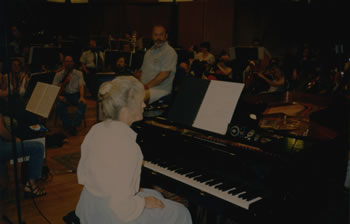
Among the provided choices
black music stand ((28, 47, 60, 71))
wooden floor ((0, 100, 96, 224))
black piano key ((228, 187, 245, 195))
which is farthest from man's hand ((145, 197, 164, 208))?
black music stand ((28, 47, 60, 71))

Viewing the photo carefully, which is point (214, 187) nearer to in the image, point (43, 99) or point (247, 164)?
point (247, 164)

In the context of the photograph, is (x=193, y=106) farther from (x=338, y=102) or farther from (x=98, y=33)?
(x=98, y=33)

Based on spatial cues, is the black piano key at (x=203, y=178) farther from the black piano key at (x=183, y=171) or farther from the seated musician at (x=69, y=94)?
the seated musician at (x=69, y=94)

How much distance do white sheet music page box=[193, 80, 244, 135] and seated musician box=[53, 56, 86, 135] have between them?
4133 millimetres

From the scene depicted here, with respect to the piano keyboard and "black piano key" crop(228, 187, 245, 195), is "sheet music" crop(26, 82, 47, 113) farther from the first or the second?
"black piano key" crop(228, 187, 245, 195)

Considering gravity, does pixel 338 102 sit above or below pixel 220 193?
above

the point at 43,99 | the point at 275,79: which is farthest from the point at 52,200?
the point at 275,79

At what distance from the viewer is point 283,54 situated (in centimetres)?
1088

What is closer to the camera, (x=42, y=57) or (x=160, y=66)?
(x=160, y=66)

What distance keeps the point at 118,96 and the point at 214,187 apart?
2.70 ft

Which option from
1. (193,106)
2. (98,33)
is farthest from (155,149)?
(98,33)

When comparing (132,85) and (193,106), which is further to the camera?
(193,106)

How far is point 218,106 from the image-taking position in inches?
93.4

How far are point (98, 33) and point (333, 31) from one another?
11568 millimetres
